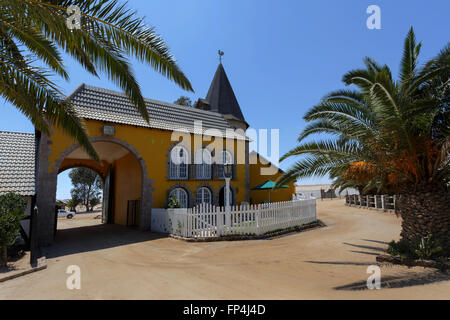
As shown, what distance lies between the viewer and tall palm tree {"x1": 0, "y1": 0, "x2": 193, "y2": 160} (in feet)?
13.5

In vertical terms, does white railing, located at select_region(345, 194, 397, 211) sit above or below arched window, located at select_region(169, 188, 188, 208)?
below

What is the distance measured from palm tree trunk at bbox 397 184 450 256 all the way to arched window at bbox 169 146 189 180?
35.6 ft

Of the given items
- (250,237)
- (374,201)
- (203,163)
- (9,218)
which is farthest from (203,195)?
(374,201)

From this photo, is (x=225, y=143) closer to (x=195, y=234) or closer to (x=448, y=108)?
(x=195, y=234)

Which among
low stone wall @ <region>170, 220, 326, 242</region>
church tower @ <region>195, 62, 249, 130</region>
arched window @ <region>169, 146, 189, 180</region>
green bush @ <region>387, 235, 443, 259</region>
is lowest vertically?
low stone wall @ <region>170, 220, 326, 242</region>

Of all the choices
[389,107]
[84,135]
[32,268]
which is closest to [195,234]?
[32,268]

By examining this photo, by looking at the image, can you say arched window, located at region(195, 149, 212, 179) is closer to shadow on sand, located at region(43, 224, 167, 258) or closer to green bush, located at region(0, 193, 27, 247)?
shadow on sand, located at region(43, 224, 167, 258)

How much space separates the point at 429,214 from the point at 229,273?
5260 millimetres

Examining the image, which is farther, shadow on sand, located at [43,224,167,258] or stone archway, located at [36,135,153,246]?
stone archway, located at [36,135,153,246]

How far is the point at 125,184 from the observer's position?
53.9 feet

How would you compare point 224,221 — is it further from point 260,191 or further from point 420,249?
point 260,191

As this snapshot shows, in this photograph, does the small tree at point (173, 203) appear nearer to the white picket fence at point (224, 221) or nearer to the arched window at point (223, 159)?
the white picket fence at point (224, 221)

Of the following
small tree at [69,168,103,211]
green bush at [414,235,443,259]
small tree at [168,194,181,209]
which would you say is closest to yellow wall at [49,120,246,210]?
small tree at [168,194,181,209]

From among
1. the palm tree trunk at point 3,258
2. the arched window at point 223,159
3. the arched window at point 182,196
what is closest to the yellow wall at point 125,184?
the arched window at point 182,196
